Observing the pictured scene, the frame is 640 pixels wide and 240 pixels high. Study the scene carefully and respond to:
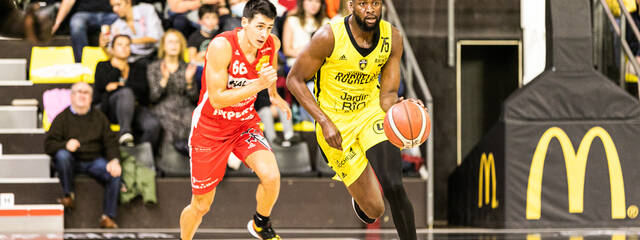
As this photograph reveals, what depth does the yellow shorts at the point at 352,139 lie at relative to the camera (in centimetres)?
538

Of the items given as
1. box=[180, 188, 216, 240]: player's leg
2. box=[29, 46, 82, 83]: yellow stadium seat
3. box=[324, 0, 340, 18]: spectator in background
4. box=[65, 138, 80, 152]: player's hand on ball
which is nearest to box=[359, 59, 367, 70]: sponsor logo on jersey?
box=[180, 188, 216, 240]: player's leg

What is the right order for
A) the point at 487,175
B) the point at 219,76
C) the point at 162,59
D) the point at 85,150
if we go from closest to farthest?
1. the point at 219,76
2. the point at 85,150
3. the point at 487,175
4. the point at 162,59

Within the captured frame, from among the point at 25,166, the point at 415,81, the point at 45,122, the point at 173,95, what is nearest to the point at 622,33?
the point at 415,81

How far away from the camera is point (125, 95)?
904 centimetres

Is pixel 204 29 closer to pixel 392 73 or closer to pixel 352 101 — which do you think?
pixel 352 101

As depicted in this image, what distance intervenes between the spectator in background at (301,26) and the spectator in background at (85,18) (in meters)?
2.00

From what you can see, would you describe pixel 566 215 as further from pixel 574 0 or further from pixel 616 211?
pixel 574 0

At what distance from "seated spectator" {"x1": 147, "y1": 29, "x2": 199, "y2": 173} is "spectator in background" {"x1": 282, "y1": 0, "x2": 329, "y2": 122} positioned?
1143mm

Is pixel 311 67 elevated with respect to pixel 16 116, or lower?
elevated

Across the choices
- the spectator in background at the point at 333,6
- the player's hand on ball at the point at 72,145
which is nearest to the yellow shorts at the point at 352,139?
the player's hand on ball at the point at 72,145

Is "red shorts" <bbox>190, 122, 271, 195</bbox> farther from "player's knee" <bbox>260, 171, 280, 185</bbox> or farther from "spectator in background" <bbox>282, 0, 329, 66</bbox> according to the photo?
"spectator in background" <bbox>282, 0, 329, 66</bbox>

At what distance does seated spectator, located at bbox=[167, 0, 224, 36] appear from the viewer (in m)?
9.90

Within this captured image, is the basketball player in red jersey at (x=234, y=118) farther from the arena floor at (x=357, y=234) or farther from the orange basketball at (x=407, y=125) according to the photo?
the arena floor at (x=357, y=234)

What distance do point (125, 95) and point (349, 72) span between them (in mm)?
4188
